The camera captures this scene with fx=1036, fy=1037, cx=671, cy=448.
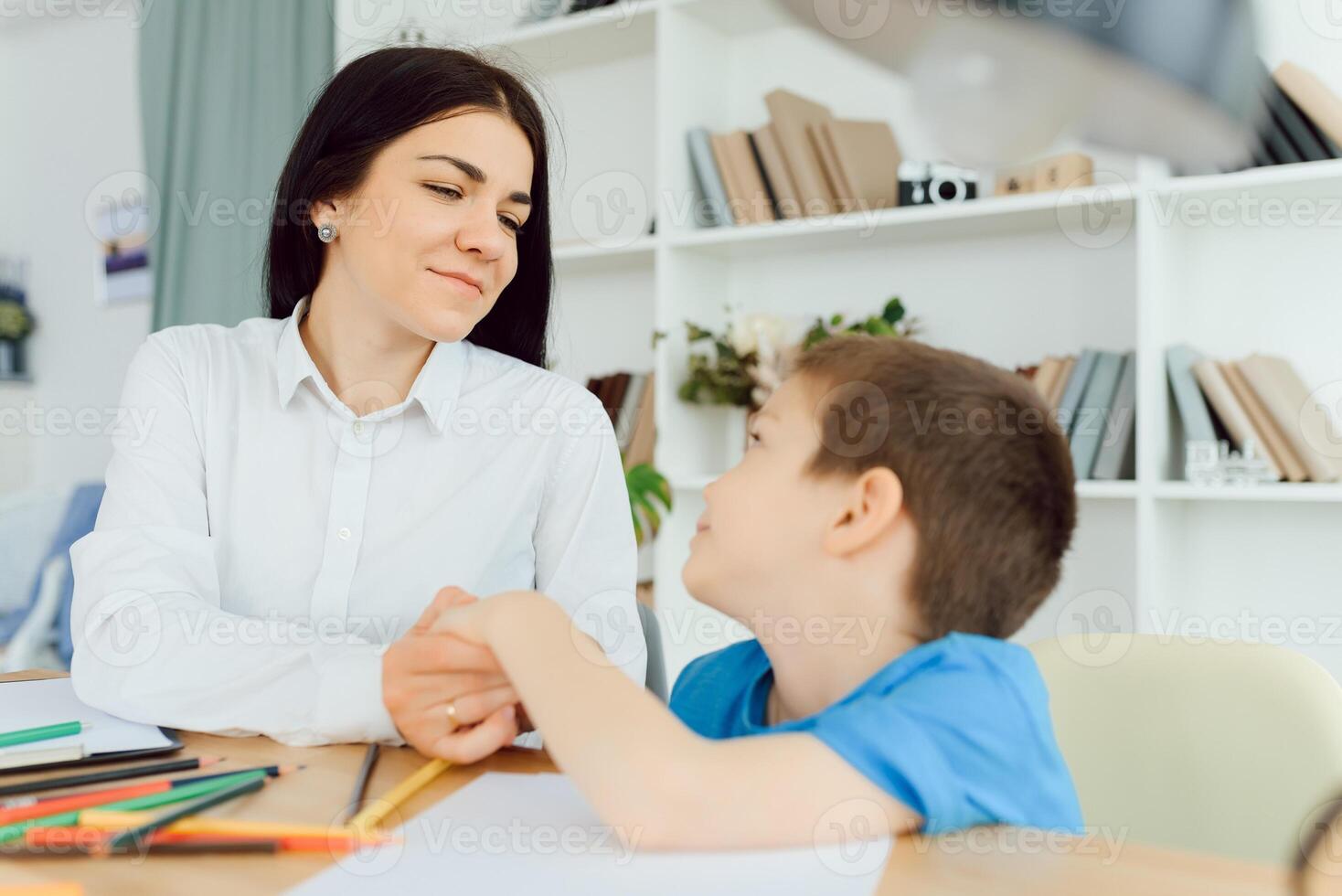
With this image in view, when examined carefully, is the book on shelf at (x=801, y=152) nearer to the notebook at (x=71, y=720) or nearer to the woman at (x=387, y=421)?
the woman at (x=387, y=421)

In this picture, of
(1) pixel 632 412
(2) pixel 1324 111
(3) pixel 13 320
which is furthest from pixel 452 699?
(3) pixel 13 320

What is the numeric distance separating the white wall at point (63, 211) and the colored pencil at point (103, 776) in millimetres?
3762

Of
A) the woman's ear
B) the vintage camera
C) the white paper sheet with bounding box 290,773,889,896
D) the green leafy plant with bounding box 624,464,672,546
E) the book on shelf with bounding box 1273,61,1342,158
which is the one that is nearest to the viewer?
the white paper sheet with bounding box 290,773,889,896

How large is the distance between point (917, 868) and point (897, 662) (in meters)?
0.15

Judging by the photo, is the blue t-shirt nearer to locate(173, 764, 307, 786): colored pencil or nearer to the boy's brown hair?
the boy's brown hair

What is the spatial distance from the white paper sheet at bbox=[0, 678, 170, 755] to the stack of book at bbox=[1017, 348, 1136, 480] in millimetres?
1647

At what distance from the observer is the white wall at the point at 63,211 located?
411 cm

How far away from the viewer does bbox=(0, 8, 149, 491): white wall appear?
4105 millimetres

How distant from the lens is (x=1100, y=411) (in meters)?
1.98

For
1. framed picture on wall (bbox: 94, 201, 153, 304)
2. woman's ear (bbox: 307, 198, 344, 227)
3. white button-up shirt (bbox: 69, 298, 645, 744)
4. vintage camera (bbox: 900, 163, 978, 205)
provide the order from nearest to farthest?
1. white button-up shirt (bbox: 69, 298, 645, 744)
2. woman's ear (bbox: 307, 198, 344, 227)
3. vintage camera (bbox: 900, 163, 978, 205)
4. framed picture on wall (bbox: 94, 201, 153, 304)

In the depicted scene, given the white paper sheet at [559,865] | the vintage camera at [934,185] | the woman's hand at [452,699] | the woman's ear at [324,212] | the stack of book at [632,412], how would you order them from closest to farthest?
the white paper sheet at [559,865] → the woman's hand at [452,699] → the woman's ear at [324,212] → the vintage camera at [934,185] → the stack of book at [632,412]

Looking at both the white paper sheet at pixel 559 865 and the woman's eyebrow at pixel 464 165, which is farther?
the woman's eyebrow at pixel 464 165

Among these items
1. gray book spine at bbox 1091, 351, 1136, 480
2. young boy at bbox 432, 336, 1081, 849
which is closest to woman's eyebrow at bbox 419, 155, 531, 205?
young boy at bbox 432, 336, 1081, 849

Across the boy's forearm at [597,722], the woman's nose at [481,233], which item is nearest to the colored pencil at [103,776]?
the boy's forearm at [597,722]
